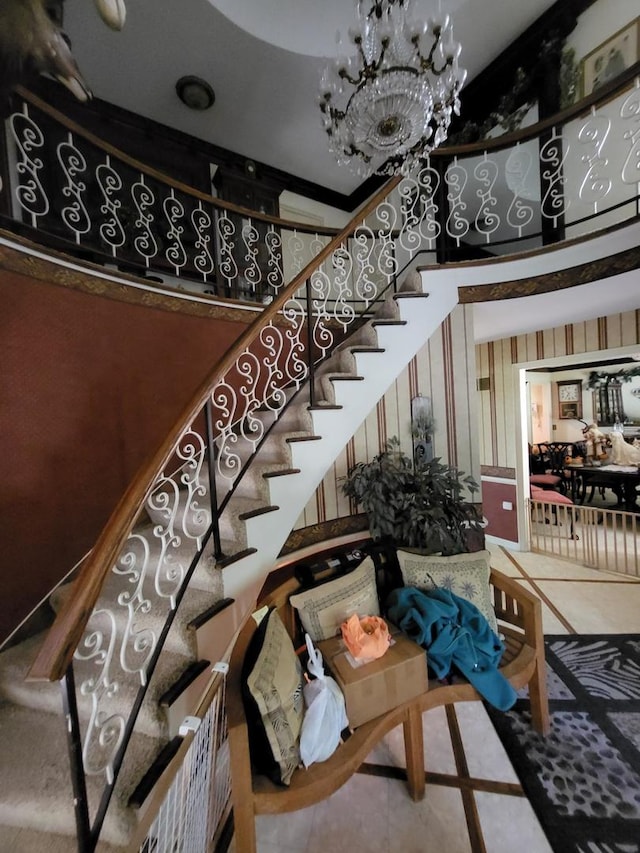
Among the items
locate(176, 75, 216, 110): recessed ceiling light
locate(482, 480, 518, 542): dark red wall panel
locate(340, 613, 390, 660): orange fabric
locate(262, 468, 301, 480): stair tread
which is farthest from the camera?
locate(482, 480, 518, 542): dark red wall panel

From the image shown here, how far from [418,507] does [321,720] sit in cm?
134

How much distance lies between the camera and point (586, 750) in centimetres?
171

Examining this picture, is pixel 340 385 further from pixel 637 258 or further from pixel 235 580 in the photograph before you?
pixel 637 258

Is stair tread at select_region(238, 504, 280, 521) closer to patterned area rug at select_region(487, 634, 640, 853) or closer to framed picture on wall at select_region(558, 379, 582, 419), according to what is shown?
patterned area rug at select_region(487, 634, 640, 853)

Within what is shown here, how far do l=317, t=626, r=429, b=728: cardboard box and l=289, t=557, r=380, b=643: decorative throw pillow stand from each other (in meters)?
0.17

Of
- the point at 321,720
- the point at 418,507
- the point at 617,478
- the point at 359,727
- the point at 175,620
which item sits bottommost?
the point at 359,727

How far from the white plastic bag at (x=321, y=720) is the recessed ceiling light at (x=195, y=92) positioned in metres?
4.55

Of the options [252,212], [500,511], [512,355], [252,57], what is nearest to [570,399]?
[512,355]

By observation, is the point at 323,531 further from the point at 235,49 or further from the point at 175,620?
the point at 235,49

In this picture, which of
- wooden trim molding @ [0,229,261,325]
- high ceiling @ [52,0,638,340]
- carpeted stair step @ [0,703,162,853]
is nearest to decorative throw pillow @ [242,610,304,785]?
carpeted stair step @ [0,703,162,853]

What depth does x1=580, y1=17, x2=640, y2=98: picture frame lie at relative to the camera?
249 centimetres

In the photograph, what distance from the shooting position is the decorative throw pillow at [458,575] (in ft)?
6.50

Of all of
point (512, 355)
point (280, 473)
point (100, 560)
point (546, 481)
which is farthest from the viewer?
point (546, 481)

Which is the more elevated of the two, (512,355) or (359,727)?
(512,355)
